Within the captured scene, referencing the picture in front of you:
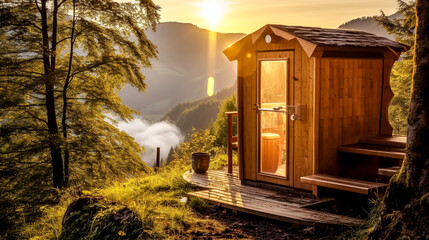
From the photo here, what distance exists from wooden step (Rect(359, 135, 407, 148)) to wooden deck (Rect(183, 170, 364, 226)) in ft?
5.99

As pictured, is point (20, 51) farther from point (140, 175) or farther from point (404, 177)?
point (404, 177)

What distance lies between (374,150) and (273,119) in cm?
203

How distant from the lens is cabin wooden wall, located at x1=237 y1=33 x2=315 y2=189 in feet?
25.8

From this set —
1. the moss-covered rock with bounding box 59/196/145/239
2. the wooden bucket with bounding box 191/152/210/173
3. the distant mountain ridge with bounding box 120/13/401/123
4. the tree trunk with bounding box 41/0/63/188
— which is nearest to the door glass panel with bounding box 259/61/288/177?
the wooden bucket with bounding box 191/152/210/173

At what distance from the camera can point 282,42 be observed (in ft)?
26.8

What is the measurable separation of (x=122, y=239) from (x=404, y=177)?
3554 millimetres

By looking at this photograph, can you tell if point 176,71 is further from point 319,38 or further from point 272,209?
point 272,209

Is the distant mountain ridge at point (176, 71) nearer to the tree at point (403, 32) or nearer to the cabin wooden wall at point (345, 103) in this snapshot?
the tree at point (403, 32)

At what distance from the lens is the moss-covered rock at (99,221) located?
569 centimetres

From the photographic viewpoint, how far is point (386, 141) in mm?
8172

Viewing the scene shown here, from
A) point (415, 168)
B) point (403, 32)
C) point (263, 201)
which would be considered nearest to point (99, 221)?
point (263, 201)

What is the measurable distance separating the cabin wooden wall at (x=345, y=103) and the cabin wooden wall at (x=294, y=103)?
216mm

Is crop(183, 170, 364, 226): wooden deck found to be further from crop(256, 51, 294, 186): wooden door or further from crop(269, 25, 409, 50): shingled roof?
crop(269, 25, 409, 50): shingled roof

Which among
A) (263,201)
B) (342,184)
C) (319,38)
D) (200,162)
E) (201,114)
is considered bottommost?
(201,114)
